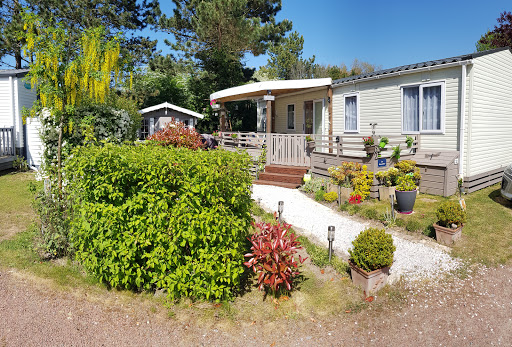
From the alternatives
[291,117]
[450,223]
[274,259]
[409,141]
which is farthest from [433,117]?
[274,259]

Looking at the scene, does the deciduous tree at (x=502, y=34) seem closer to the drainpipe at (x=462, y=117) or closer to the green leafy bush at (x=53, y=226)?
the drainpipe at (x=462, y=117)

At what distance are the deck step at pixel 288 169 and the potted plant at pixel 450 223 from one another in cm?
568

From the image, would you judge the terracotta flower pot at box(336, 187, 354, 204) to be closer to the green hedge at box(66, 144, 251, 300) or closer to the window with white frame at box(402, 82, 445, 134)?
the window with white frame at box(402, 82, 445, 134)

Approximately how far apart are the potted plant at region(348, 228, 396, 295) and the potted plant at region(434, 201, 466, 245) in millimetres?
2014

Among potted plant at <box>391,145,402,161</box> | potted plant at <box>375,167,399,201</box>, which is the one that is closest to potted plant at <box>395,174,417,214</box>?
potted plant at <box>375,167,399,201</box>

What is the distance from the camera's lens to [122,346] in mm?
3793

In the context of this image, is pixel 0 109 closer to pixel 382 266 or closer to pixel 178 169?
pixel 178 169

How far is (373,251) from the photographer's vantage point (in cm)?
486

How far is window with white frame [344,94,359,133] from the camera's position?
12.9 m

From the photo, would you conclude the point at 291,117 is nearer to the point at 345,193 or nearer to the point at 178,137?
the point at 178,137

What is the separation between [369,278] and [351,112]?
926 cm

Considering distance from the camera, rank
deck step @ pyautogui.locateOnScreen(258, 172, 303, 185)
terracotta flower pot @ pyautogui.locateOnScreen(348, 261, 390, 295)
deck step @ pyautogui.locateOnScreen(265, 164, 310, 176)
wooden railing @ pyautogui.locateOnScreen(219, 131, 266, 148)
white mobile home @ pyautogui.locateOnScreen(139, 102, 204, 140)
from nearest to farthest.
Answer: terracotta flower pot @ pyautogui.locateOnScreen(348, 261, 390, 295)
deck step @ pyautogui.locateOnScreen(258, 172, 303, 185)
deck step @ pyautogui.locateOnScreen(265, 164, 310, 176)
wooden railing @ pyautogui.locateOnScreen(219, 131, 266, 148)
white mobile home @ pyautogui.locateOnScreen(139, 102, 204, 140)

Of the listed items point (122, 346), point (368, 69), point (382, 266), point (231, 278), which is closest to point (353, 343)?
point (382, 266)

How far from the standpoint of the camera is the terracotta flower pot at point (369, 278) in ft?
15.8
